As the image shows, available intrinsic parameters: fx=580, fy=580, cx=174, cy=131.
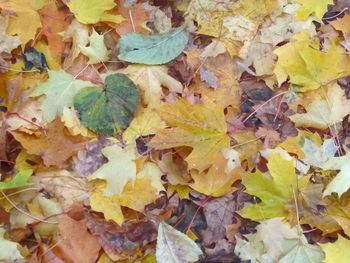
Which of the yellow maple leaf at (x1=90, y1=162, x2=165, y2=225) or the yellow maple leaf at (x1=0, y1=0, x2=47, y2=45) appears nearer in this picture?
the yellow maple leaf at (x1=90, y1=162, x2=165, y2=225)

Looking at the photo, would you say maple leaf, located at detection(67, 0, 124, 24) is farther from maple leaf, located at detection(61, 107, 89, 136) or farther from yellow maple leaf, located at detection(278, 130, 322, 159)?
yellow maple leaf, located at detection(278, 130, 322, 159)

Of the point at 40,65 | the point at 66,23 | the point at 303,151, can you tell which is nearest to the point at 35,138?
the point at 40,65

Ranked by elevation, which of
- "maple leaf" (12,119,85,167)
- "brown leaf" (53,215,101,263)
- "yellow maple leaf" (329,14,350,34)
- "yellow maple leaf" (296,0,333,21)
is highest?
"yellow maple leaf" (296,0,333,21)

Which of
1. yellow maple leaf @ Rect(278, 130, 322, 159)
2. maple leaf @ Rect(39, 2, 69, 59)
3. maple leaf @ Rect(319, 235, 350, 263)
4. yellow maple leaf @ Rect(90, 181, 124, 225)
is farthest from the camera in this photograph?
maple leaf @ Rect(39, 2, 69, 59)

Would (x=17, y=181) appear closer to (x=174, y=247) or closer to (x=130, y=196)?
(x=130, y=196)

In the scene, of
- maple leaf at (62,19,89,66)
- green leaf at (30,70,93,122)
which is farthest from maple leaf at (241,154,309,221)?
maple leaf at (62,19,89,66)

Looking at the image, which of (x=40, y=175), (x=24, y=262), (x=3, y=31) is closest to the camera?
(x=24, y=262)

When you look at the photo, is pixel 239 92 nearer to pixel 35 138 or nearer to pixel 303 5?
pixel 303 5

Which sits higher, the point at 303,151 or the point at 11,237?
the point at 303,151
